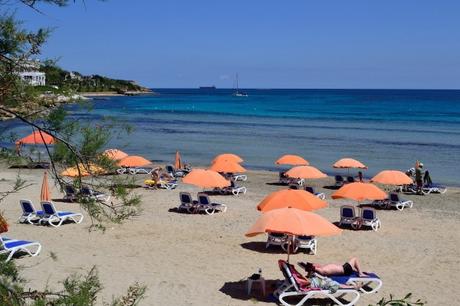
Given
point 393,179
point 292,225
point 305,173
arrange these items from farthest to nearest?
point 305,173 < point 393,179 < point 292,225

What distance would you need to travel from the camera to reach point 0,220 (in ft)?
14.4

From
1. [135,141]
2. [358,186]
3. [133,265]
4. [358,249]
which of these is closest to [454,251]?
[358,249]

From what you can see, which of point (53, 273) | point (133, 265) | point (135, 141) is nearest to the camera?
point (53, 273)

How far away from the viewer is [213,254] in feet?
40.0

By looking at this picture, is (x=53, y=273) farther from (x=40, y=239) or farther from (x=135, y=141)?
(x=135, y=141)

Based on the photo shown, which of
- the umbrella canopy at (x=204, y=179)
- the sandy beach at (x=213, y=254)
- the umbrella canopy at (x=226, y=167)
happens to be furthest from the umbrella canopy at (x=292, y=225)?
the umbrella canopy at (x=226, y=167)

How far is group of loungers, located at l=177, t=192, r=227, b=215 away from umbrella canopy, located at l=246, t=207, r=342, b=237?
20.6 feet

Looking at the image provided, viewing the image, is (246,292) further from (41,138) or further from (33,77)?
(33,77)

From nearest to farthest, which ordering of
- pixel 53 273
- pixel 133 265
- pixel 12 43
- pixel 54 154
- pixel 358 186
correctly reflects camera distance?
pixel 12 43
pixel 54 154
pixel 53 273
pixel 133 265
pixel 358 186

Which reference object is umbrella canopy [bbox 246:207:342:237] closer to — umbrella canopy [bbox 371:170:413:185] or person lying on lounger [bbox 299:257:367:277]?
person lying on lounger [bbox 299:257:367:277]

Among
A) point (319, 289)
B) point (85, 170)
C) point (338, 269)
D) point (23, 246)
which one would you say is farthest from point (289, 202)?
point (85, 170)

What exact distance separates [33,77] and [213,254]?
8.14 meters

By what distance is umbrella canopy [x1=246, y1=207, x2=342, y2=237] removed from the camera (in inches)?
389

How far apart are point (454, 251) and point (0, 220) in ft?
35.2
